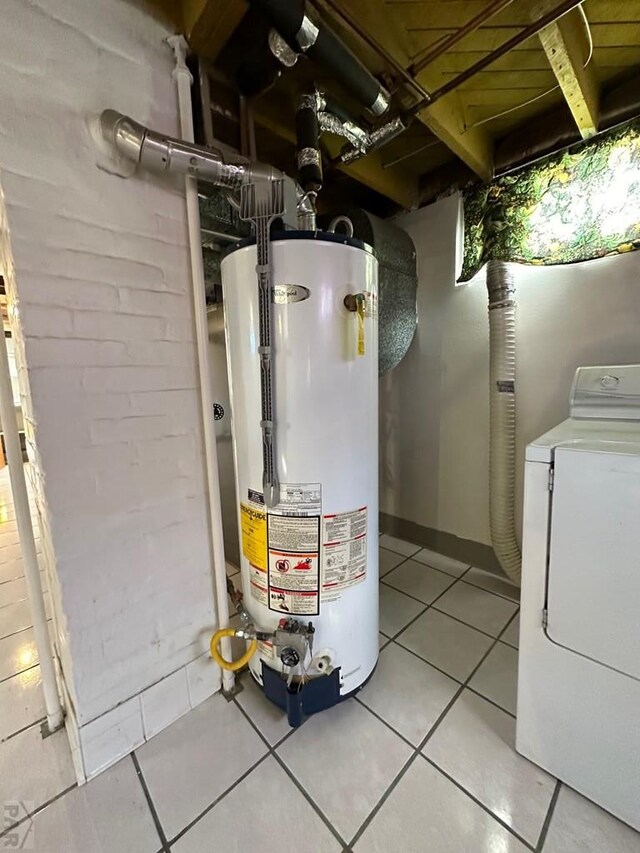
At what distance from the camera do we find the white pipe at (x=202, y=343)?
1009mm

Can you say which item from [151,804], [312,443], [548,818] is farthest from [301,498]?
[548,818]

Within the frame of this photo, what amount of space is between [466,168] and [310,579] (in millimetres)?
2171

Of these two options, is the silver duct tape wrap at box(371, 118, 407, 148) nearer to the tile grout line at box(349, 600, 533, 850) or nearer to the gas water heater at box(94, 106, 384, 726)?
the gas water heater at box(94, 106, 384, 726)

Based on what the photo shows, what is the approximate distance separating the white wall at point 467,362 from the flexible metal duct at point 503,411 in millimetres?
121

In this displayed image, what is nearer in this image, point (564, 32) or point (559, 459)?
point (559, 459)

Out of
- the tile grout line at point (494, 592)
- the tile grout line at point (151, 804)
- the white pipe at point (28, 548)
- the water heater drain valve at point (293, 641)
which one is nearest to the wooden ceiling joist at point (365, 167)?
the white pipe at point (28, 548)

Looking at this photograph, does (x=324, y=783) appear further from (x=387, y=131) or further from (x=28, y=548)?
(x=387, y=131)

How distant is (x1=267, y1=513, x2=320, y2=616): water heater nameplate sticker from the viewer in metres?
1.02

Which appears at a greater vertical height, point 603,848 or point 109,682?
point 109,682

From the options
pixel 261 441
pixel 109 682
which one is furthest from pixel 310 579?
pixel 109 682

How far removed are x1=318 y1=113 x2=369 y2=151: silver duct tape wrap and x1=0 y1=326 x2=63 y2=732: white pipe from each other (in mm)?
1306

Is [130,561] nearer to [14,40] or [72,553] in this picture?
[72,553]

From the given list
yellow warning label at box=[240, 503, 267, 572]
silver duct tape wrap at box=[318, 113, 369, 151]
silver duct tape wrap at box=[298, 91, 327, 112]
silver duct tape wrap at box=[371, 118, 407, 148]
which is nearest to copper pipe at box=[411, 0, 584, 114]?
silver duct tape wrap at box=[371, 118, 407, 148]

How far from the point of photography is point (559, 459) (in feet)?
2.85
